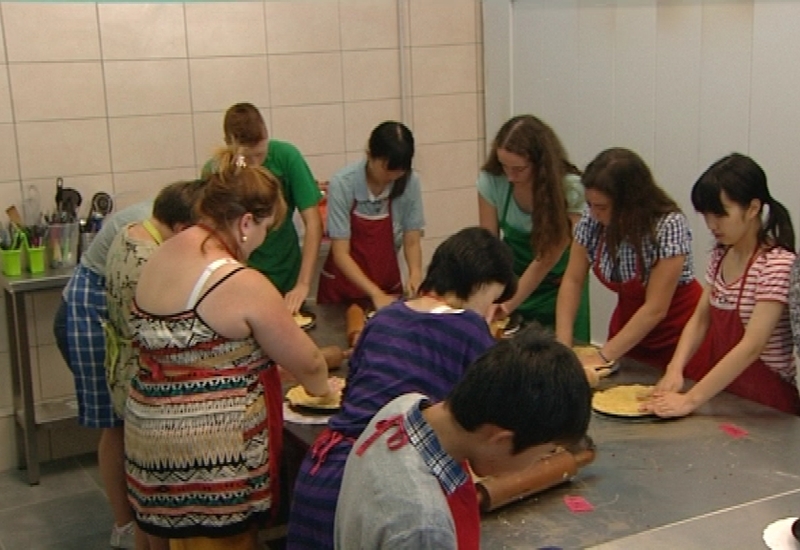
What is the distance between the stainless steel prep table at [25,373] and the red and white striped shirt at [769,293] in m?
2.60

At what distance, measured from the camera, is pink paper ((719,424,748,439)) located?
2287mm

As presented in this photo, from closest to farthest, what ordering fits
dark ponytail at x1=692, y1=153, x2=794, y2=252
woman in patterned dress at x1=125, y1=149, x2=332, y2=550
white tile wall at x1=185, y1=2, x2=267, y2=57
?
woman in patterned dress at x1=125, y1=149, x2=332, y2=550, dark ponytail at x1=692, y1=153, x2=794, y2=252, white tile wall at x1=185, y1=2, x2=267, y2=57

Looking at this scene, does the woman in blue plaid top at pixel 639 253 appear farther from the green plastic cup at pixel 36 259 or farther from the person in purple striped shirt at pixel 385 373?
the green plastic cup at pixel 36 259

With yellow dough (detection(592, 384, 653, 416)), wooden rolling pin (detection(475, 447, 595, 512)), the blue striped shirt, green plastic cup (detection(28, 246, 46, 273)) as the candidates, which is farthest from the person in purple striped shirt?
green plastic cup (detection(28, 246, 46, 273))

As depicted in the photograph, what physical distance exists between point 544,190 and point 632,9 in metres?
1.38

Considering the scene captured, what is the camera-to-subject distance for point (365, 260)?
12.1 ft

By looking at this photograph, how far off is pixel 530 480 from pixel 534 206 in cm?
140

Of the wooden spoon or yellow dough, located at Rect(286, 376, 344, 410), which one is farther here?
the wooden spoon

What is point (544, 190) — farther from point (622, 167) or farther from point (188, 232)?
point (188, 232)

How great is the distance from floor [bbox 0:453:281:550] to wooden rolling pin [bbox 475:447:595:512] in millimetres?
2168

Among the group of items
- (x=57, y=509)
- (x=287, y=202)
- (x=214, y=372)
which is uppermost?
(x=287, y=202)

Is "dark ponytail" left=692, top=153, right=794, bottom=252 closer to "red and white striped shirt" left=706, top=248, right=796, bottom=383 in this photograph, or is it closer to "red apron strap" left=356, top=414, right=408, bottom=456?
"red and white striped shirt" left=706, top=248, right=796, bottom=383

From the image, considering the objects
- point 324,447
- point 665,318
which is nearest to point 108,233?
point 324,447

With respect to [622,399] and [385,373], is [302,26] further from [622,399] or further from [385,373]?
[385,373]
